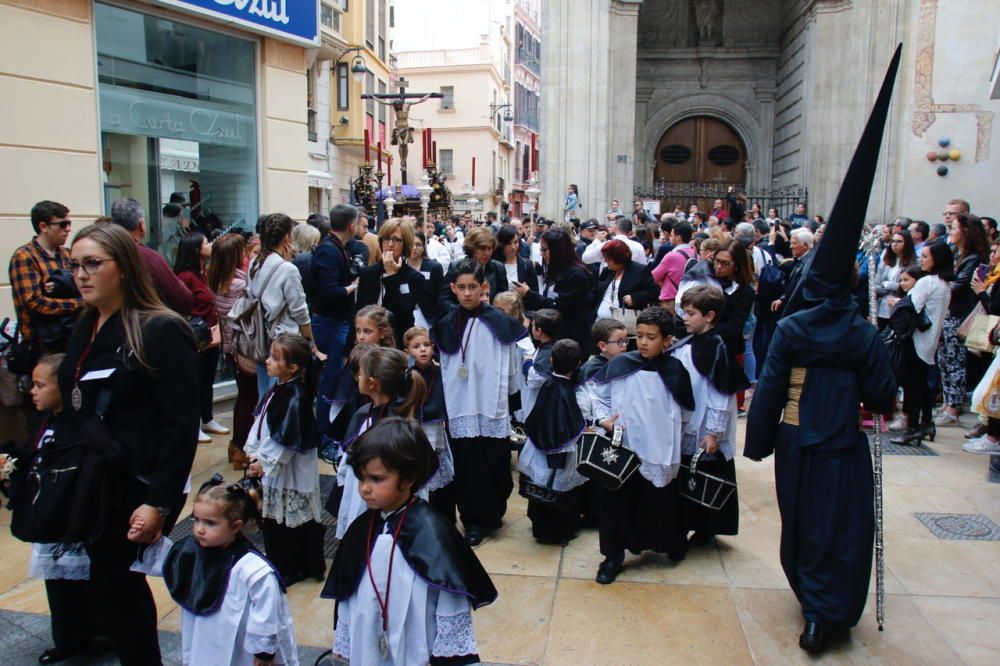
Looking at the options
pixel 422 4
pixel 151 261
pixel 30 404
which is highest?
pixel 422 4

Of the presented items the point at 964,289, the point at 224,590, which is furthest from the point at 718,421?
the point at 964,289

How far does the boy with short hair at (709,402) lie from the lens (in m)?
4.98

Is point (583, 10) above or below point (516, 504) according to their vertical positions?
above

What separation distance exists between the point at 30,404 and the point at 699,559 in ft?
16.0

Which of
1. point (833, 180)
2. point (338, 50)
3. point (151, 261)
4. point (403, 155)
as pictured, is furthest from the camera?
point (338, 50)

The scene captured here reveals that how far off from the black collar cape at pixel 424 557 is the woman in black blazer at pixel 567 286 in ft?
14.9

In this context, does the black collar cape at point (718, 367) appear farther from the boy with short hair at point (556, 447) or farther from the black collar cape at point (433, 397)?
the black collar cape at point (433, 397)

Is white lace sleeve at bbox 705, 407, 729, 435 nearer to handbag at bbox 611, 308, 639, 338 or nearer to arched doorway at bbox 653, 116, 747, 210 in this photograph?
handbag at bbox 611, 308, 639, 338

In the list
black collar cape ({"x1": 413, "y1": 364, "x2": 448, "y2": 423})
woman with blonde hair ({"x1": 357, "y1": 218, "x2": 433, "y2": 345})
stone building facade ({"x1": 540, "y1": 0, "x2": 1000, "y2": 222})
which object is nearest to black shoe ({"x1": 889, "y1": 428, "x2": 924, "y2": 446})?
woman with blonde hair ({"x1": 357, "y1": 218, "x2": 433, "y2": 345})

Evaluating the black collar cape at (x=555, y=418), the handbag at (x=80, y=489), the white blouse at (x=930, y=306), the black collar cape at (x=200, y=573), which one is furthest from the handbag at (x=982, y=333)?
the handbag at (x=80, y=489)

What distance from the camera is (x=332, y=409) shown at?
17.9 feet

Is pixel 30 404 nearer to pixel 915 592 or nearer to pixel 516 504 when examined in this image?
pixel 516 504

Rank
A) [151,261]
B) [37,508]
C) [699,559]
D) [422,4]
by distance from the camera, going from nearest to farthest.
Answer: [37,508]
[699,559]
[151,261]
[422,4]

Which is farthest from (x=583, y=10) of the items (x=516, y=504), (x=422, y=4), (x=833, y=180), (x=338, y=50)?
(x=422, y=4)
